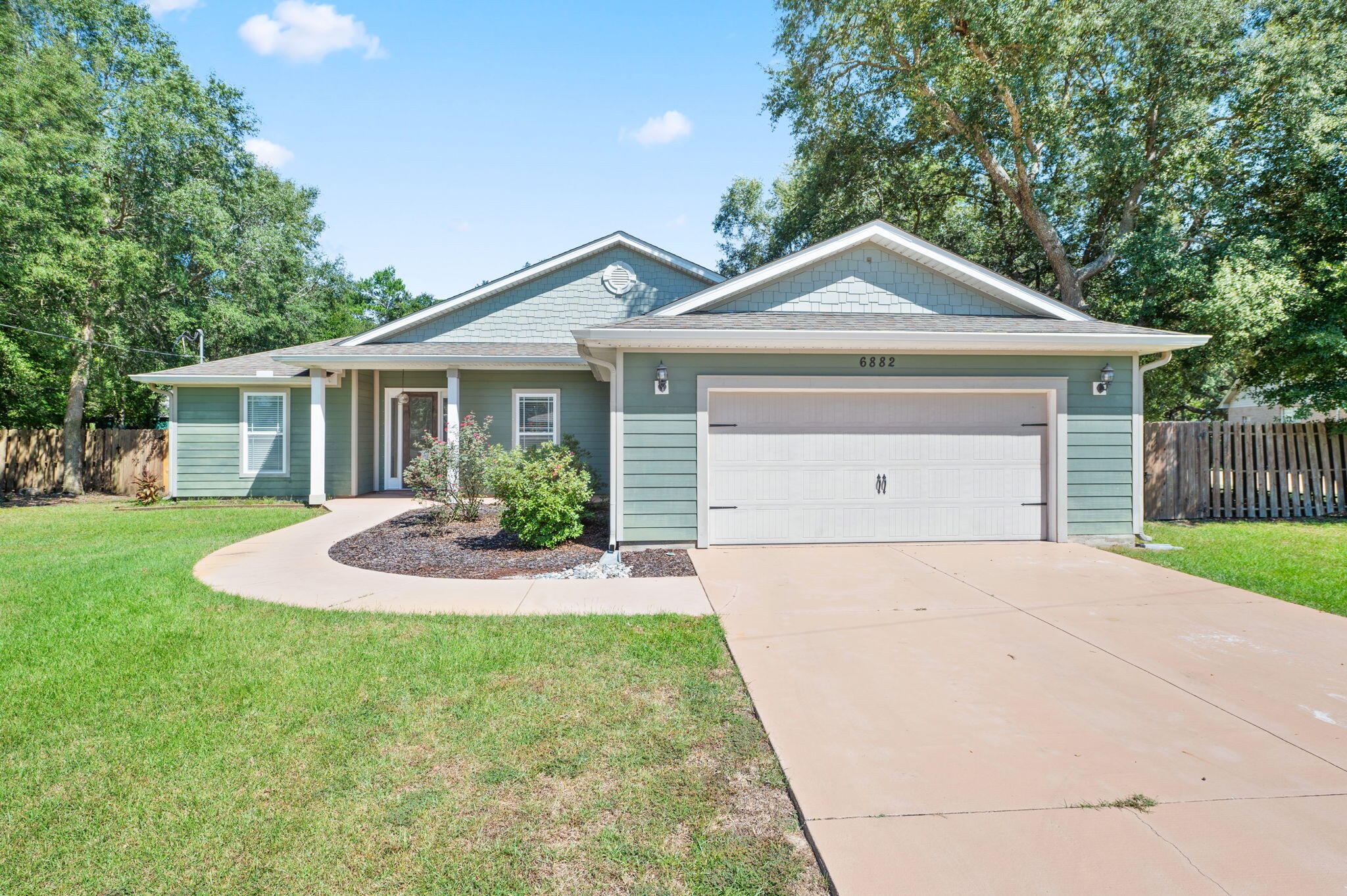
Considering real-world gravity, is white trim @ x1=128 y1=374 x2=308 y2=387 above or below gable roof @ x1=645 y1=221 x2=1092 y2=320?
below

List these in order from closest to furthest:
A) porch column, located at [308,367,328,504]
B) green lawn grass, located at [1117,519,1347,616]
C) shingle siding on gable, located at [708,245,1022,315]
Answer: green lawn grass, located at [1117,519,1347,616], shingle siding on gable, located at [708,245,1022,315], porch column, located at [308,367,328,504]

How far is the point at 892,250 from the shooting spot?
9125mm

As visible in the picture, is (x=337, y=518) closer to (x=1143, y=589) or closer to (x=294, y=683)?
(x=294, y=683)

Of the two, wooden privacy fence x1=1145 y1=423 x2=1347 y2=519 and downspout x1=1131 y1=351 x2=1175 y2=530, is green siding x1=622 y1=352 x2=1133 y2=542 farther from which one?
wooden privacy fence x1=1145 y1=423 x2=1347 y2=519

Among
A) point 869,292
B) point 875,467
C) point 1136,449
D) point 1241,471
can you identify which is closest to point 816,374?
point 875,467

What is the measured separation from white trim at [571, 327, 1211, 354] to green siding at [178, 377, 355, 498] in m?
8.04

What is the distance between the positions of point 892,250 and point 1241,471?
7.59m

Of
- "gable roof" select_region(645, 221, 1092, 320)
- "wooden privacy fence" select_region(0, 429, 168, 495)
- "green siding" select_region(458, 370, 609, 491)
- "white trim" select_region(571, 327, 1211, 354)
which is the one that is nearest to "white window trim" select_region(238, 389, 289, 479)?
"wooden privacy fence" select_region(0, 429, 168, 495)

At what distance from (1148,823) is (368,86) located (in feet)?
46.6

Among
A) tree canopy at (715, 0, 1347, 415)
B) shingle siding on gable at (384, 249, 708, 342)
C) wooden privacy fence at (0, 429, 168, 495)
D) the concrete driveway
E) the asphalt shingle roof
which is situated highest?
tree canopy at (715, 0, 1347, 415)

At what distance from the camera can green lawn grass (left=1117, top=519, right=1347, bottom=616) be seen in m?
6.20

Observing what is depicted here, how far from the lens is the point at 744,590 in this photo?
601 cm

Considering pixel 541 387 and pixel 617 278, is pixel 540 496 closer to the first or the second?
pixel 541 387

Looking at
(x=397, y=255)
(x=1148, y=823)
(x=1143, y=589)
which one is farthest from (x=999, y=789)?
(x=397, y=255)
